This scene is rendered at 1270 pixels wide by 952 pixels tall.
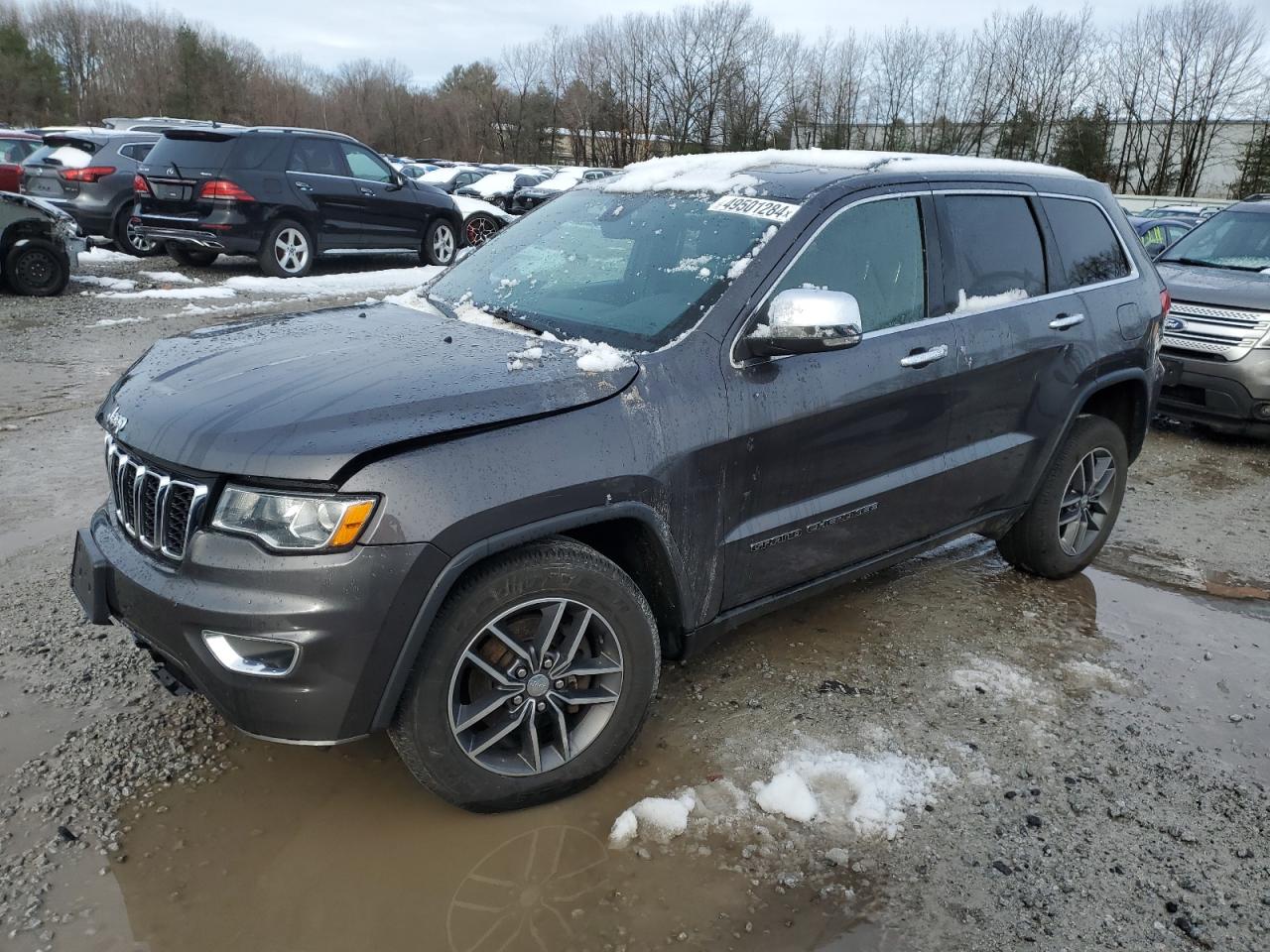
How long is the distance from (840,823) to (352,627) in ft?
4.92

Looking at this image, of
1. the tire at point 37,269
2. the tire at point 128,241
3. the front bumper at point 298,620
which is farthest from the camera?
the tire at point 128,241

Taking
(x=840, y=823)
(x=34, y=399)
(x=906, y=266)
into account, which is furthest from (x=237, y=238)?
(x=840, y=823)

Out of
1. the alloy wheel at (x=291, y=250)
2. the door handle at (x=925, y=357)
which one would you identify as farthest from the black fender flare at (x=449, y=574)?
the alloy wheel at (x=291, y=250)

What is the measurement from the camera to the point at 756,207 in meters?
3.33

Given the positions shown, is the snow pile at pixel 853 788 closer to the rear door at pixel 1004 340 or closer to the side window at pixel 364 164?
the rear door at pixel 1004 340

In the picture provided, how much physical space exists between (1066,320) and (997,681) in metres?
1.53

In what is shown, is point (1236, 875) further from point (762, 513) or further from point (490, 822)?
point (490, 822)

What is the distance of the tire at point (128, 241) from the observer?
1395cm

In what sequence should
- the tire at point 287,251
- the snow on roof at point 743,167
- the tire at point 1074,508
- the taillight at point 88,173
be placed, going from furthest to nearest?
the taillight at point 88,173 < the tire at point 287,251 < the tire at point 1074,508 < the snow on roof at point 743,167

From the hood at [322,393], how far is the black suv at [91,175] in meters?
12.3

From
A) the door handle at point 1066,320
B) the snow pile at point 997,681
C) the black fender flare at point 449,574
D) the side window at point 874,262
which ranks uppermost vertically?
the side window at point 874,262

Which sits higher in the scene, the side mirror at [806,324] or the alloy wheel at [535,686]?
the side mirror at [806,324]

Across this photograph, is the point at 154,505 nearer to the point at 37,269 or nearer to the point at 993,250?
the point at 993,250

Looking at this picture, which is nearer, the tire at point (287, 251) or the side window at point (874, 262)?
the side window at point (874, 262)
